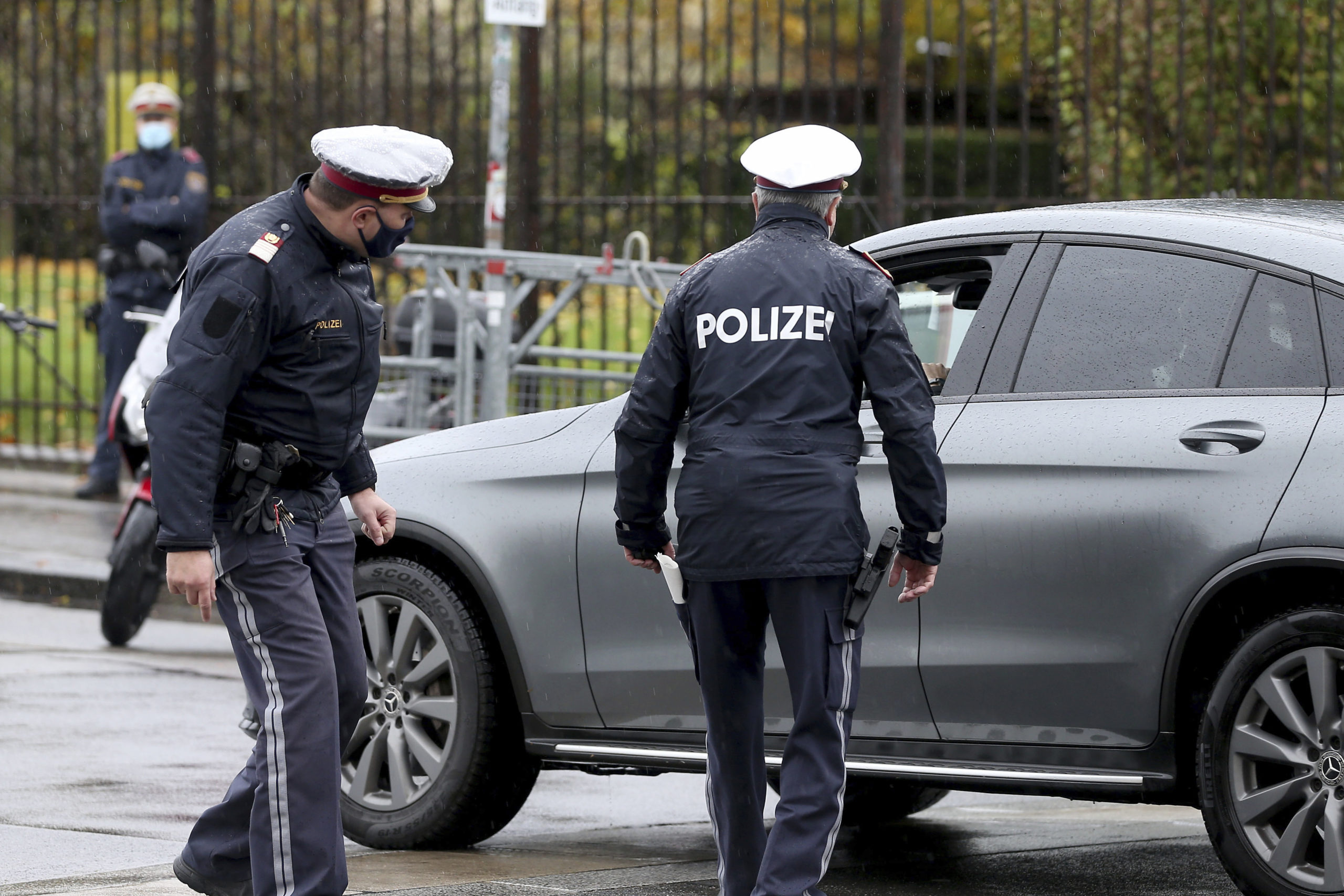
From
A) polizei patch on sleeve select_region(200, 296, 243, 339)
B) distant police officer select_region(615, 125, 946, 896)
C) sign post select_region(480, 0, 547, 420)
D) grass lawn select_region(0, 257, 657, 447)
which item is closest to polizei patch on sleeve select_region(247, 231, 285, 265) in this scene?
polizei patch on sleeve select_region(200, 296, 243, 339)

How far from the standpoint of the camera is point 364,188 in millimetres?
4102

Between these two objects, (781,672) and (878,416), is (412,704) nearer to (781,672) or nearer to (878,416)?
(781,672)

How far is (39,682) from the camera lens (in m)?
7.51

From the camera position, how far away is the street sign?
30.0ft

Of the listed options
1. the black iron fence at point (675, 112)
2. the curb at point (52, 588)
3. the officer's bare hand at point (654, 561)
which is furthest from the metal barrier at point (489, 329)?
the officer's bare hand at point (654, 561)

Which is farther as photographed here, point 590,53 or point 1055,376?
point 590,53

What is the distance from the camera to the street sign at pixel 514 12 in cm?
915

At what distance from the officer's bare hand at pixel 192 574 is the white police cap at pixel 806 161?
4.29ft

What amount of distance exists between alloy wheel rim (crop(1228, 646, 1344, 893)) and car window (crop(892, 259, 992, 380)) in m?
1.07

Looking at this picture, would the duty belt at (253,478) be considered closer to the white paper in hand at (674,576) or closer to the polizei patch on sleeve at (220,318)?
the polizei patch on sleeve at (220,318)

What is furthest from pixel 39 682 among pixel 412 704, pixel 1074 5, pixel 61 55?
pixel 61 55

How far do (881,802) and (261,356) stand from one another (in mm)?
2565

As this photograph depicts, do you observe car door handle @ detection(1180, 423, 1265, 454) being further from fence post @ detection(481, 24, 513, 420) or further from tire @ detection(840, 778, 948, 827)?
fence post @ detection(481, 24, 513, 420)

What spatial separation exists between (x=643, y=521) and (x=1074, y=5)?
23.7 ft
